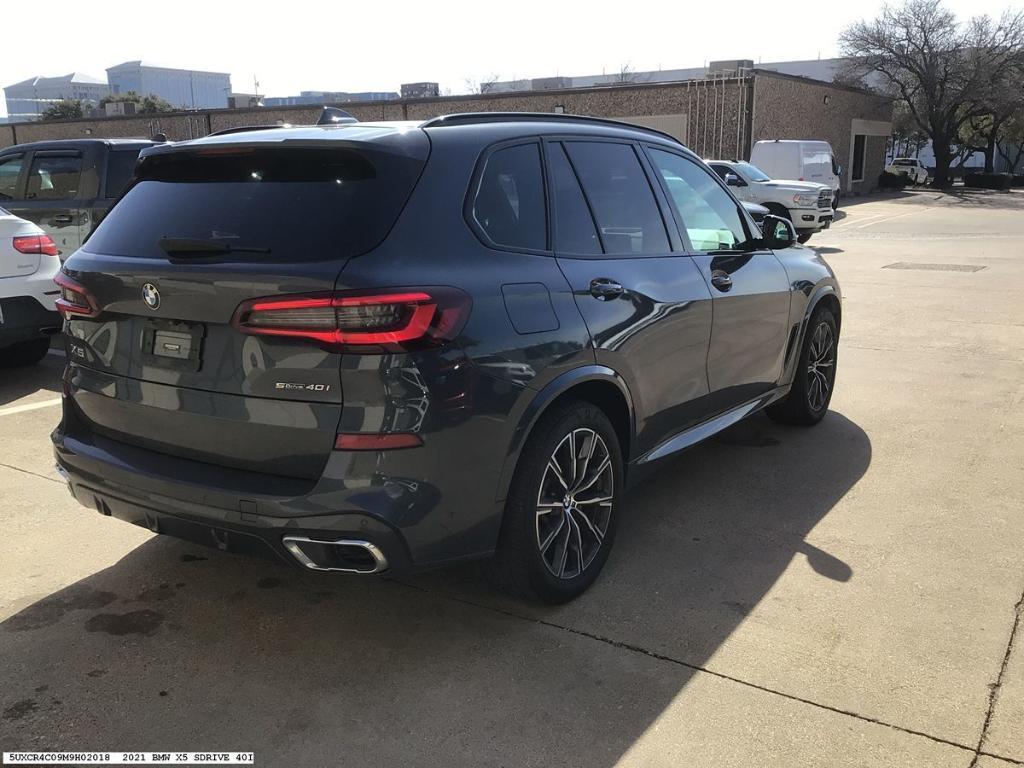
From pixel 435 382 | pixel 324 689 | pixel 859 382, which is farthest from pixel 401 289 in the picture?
pixel 859 382

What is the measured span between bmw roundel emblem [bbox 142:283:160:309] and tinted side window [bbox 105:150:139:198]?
23.6 feet

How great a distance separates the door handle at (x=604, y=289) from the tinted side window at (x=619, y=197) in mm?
195

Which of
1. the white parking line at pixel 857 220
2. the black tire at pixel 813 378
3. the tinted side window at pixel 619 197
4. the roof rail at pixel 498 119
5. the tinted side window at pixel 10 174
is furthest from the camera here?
the white parking line at pixel 857 220

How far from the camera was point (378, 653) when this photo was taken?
3.15 metres

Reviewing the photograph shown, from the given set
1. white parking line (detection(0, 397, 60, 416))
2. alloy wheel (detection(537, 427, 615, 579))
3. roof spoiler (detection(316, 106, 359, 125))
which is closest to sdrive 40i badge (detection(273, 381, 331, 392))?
alloy wheel (detection(537, 427, 615, 579))

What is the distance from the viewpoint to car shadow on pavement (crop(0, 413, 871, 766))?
106 inches

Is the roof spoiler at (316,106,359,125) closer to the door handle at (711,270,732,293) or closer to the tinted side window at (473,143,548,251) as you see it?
the tinted side window at (473,143,548,251)

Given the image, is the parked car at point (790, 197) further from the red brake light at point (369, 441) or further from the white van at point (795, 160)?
the red brake light at point (369, 441)

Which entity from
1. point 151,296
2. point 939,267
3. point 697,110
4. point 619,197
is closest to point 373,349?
point 151,296

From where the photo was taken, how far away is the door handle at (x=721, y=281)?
428 centimetres

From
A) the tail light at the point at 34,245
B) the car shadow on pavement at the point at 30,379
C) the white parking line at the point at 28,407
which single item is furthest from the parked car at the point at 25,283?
the white parking line at the point at 28,407

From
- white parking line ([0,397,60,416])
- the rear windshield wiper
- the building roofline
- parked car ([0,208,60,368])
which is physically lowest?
white parking line ([0,397,60,416])

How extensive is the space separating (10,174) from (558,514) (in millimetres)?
9128

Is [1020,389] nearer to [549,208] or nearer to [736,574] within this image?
[736,574]
